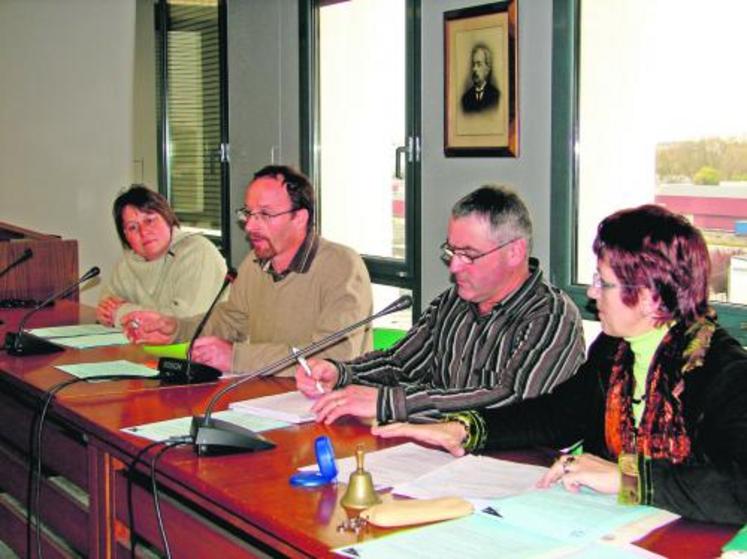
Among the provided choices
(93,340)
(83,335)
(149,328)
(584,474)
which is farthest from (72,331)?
(584,474)

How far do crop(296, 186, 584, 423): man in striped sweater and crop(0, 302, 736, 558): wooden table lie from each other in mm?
147

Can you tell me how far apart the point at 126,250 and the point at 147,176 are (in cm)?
240

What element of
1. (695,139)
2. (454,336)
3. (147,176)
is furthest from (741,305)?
(147,176)

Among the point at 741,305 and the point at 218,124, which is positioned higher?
the point at 218,124

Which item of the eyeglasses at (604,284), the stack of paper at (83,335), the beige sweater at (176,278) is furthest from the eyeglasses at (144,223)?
the eyeglasses at (604,284)

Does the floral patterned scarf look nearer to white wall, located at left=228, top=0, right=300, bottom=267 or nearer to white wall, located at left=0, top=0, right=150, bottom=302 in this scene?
white wall, located at left=228, top=0, right=300, bottom=267

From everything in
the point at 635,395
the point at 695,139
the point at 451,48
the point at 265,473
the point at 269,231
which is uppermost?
the point at 451,48

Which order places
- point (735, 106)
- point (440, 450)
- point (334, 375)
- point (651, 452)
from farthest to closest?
point (735, 106)
point (334, 375)
point (440, 450)
point (651, 452)

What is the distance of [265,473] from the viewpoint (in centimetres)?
201

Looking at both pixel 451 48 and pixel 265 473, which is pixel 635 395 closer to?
pixel 265 473

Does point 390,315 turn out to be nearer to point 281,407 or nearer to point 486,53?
point 486,53

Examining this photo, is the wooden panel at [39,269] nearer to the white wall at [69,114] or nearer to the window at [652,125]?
the white wall at [69,114]

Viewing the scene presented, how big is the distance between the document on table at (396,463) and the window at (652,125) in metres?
1.45

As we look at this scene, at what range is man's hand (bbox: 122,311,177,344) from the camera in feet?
11.5
